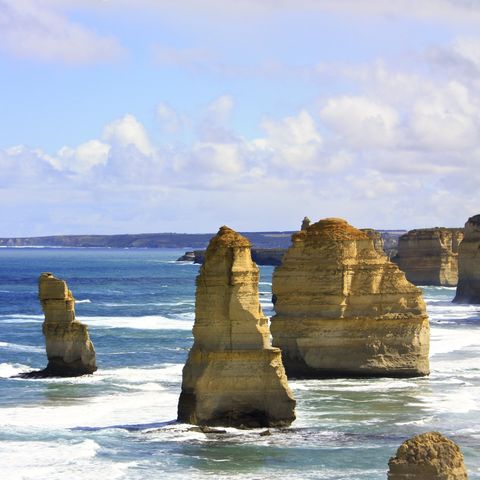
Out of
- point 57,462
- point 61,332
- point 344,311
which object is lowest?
point 57,462

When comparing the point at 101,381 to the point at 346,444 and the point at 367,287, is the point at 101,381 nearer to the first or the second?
the point at 367,287

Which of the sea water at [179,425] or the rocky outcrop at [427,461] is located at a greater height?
the rocky outcrop at [427,461]

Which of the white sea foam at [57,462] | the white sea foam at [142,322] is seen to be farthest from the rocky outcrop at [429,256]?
the white sea foam at [57,462]

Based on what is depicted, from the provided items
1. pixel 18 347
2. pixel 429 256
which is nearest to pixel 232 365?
pixel 18 347

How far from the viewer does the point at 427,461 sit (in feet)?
58.9

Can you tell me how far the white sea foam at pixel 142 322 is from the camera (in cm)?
7669

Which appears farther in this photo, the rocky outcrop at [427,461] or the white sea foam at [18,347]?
the white sea foam at [18,347]

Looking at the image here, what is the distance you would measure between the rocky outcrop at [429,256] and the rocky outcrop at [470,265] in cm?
2946

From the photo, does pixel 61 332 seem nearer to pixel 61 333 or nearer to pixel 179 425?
pixel 61 333

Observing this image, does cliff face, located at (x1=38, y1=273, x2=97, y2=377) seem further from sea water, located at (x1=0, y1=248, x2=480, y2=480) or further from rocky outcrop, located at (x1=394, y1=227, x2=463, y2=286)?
rocky outcrop, located at (x1=394, y1=227, x2=463, y2=286)

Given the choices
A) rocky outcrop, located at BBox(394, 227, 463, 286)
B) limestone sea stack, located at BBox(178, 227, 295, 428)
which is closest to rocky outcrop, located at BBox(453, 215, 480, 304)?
rocky outcrop, located at BBox(394, 227, 463, 286)

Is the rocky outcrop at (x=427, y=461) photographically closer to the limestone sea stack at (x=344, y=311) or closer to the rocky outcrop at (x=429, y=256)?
the limestone sea stack at (x=344, y=311)

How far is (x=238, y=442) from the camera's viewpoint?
1363 inches

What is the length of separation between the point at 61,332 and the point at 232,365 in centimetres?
1404
